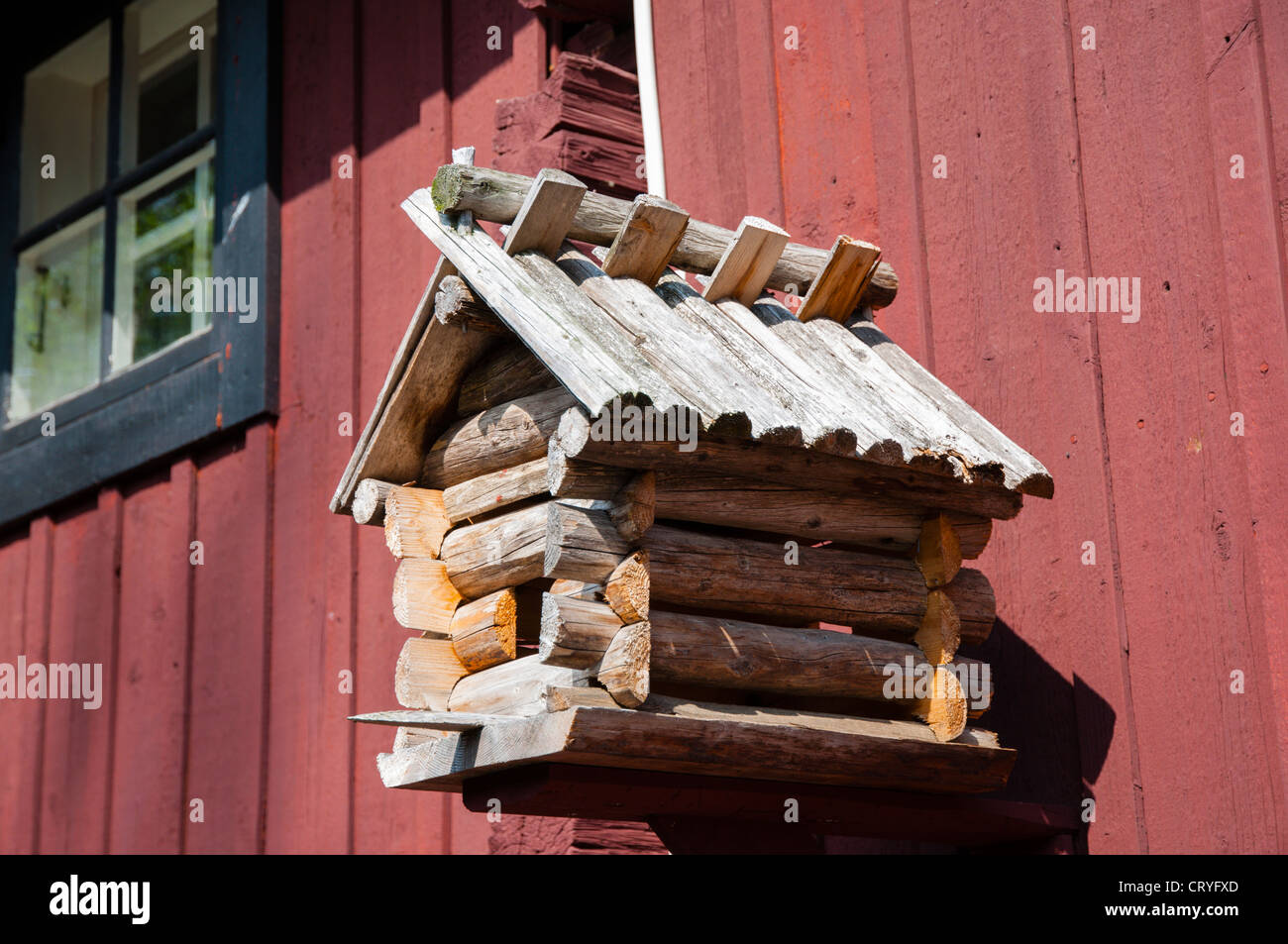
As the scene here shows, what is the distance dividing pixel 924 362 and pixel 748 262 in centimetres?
70

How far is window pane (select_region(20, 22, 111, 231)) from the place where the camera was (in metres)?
5.99

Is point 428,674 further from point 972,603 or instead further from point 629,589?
point 972,603

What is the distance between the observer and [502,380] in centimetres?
271

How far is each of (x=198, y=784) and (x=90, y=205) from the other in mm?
2352

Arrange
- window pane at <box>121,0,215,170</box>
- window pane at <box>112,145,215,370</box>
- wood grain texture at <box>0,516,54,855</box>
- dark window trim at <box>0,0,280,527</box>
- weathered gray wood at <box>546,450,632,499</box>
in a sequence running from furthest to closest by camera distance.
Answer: window pane at <box>121,0,215,170</box> < window pane at <box>112,145,215,370</box> < wood grain texture at <box>0,516,54,855</box> < dark window trim at <box>0,0,280,527</box> < weathered gray wood at <box>546,450,632,499</box>

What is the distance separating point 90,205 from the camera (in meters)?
→ 5.71

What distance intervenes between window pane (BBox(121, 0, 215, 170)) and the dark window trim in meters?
0.12

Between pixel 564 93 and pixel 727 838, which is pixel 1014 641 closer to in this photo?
pixel 727 838

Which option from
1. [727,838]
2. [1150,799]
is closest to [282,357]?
[727,838]

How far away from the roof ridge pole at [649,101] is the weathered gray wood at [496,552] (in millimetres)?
1462

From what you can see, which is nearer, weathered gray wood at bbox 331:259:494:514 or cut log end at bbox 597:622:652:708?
cut log end at bbox 597:622:652:708

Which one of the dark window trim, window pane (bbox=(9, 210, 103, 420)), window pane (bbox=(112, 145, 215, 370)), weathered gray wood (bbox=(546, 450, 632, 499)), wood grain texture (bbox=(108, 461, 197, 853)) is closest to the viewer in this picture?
weathered gray wood (bbox=(546, 450, 632, 499))

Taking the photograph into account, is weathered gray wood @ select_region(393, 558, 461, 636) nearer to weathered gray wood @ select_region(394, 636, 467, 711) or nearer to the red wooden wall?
weathered gray wood @ select_region(394, 636, 467, 711)

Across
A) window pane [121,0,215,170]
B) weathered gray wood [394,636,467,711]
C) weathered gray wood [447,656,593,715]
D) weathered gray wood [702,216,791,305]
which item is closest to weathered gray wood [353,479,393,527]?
weathered gray wood [394,636,467,711]
